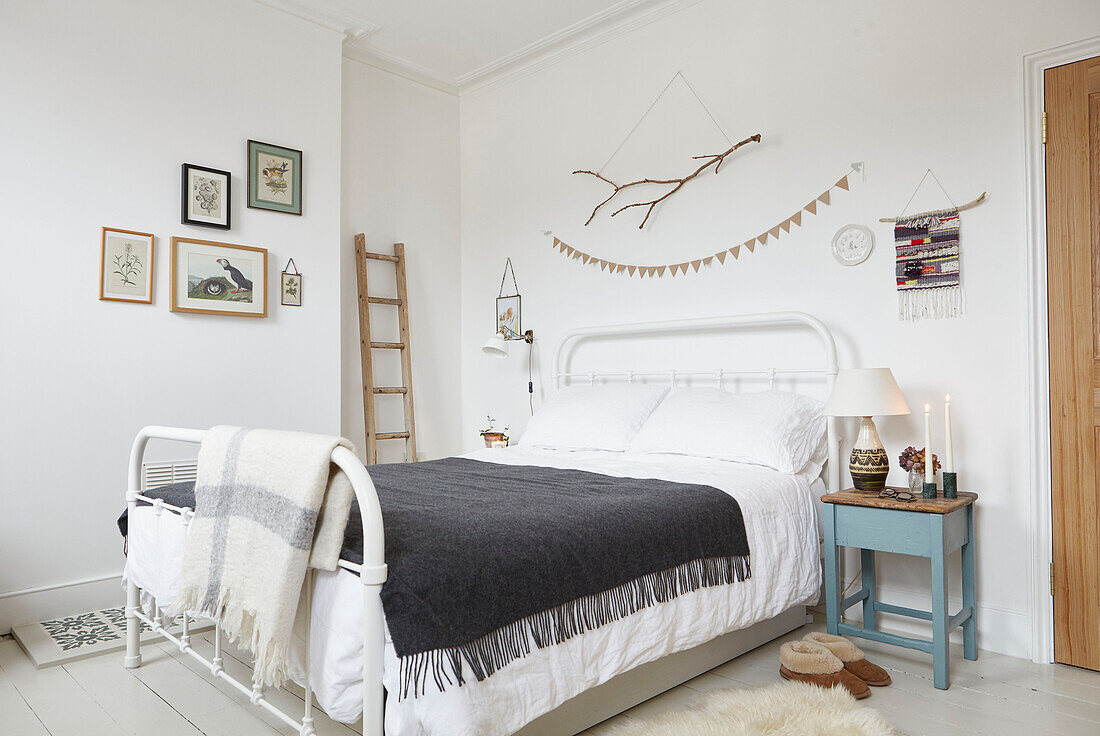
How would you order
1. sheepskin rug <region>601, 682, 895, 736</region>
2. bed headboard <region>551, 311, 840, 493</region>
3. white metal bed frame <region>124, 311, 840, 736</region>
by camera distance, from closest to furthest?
white metal bed frame <region>124, 311, 840, 736</region>
sheepskin rug <region>601, 682, 895, 736</region>
bed headboard <region>551, 311, 840, 493</region>

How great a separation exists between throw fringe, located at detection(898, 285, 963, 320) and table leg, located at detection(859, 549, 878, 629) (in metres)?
0.91

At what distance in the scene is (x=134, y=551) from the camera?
2.41m

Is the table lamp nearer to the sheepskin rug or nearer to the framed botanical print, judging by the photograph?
the sheepskin rug

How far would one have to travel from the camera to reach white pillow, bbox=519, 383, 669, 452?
129 inches

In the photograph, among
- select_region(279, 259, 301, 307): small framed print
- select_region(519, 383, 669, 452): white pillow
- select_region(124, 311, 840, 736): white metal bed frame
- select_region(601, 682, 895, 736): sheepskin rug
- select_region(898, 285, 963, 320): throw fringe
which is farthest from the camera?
select_region(279, 259, 301, 307): small framed print

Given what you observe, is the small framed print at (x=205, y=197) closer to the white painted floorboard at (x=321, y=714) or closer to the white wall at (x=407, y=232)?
the white wall at (x=407, y=232)

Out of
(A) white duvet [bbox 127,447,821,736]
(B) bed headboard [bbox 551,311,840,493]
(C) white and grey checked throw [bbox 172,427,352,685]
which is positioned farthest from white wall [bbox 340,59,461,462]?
(C) white and grey checked throw [bbox 172,427,352,685]

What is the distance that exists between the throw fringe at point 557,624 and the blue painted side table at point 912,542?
1.47ft

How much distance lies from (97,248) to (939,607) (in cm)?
347

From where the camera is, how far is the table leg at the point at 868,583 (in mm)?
2742

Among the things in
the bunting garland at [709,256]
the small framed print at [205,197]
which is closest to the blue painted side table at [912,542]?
the bunting garland at [709,256]

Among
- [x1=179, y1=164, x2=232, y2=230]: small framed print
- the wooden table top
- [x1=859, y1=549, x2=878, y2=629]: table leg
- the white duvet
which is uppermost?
[x1=179, y1=164, x2=232, y2=230]: small framed print

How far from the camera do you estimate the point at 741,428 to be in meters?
2.84

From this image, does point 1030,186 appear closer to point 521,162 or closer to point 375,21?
point 521,162
